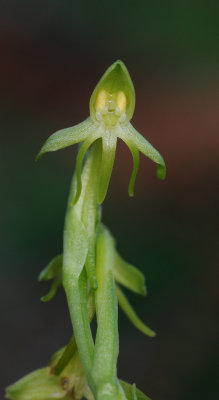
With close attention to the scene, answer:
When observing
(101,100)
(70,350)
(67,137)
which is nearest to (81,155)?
(67,137)

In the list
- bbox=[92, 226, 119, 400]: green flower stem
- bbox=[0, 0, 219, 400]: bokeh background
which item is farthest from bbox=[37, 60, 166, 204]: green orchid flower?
bbox=[0, 0, 219, 400]: bokeh background

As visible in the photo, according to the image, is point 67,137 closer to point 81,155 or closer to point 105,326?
point 81,155

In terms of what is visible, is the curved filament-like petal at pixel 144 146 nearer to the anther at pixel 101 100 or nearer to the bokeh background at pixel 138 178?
the anther at pixel 101 100

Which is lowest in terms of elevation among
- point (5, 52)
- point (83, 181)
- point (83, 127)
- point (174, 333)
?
point (174, 333)

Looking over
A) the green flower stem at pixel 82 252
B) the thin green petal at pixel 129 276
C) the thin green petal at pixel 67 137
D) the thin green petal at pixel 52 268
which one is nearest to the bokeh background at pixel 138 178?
the thin green petal at pixel 129 276

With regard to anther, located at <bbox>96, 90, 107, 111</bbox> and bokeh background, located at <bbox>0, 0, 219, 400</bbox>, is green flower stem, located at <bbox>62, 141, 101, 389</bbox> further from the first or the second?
bokeh background, located at <bbox>0, 0, 219, 400</bbox>

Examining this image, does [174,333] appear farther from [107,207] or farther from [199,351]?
[107,207]

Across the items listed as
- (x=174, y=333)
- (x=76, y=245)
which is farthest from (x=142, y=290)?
(x=174, y=333)
